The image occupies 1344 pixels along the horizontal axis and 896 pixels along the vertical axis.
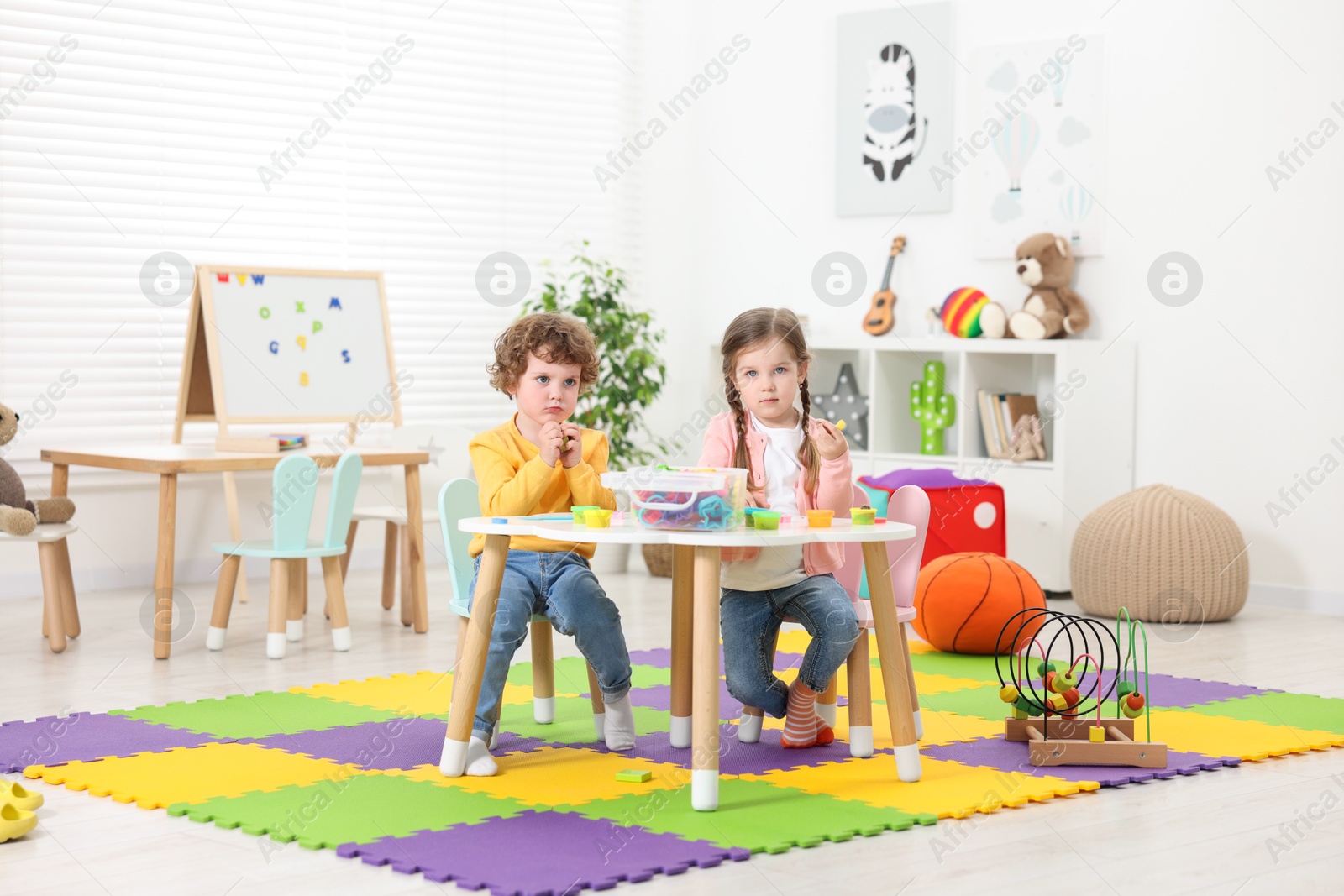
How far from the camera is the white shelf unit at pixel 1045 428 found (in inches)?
212

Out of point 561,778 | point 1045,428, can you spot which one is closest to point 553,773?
point 561,778

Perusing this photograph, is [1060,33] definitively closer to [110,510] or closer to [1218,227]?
[1218,227]

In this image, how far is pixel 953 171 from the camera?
19.7 ft

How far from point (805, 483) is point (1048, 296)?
2.87 m

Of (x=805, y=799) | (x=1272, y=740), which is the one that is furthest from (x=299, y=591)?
(x=1272, y=740)

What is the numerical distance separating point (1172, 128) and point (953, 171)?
2.96ft

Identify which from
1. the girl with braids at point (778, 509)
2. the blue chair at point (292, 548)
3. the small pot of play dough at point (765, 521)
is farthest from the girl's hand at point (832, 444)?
the blue chair at point (292, 548)

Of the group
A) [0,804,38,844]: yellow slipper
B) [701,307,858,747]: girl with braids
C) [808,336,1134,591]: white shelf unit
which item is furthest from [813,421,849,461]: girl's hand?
[808,336,1134,591]: white shelf unit

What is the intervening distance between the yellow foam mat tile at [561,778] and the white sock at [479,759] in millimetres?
15

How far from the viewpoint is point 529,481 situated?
292cm

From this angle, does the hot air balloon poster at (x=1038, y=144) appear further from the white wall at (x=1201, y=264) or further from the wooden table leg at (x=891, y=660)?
the wooden table leg at (x=891, y=660)

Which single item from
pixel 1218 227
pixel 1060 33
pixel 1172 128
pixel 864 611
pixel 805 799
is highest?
pixel 1060 33

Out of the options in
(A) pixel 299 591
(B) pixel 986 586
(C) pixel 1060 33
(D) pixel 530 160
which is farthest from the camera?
(D) pixel 530 160

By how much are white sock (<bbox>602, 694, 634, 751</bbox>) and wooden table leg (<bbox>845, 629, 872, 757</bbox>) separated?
0.45 meters
